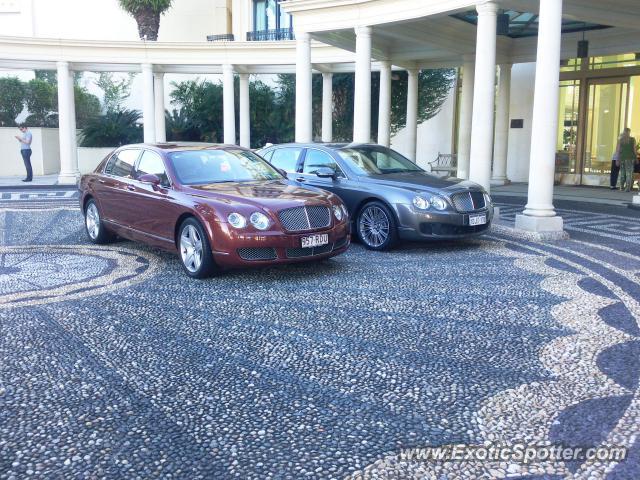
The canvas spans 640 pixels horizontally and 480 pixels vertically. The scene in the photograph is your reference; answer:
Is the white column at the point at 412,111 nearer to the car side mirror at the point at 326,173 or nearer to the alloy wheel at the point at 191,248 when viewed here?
the car side mirror at the point at 326,173

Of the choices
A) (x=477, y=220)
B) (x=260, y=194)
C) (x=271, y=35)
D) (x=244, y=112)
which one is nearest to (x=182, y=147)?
(x=260, y=194)

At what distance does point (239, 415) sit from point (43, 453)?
1.06 meters

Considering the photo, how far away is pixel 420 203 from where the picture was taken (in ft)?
29.2

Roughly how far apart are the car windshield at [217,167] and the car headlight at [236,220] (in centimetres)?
114

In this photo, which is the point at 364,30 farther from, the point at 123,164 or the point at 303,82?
the point at 123,164

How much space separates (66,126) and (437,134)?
13860mm

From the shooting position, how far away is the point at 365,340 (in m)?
5.16

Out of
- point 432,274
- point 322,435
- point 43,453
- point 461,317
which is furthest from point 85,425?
point 432,274

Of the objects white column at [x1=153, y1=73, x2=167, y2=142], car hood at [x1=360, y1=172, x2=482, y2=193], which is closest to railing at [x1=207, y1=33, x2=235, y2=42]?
white column at [x1=153, y1=73, x2=167, y2=142]

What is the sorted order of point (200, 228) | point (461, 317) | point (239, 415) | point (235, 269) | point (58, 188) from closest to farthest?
point (239, 415)
point (461, 317)
point (200, 228)
point (235, 269)
point (58, 188)

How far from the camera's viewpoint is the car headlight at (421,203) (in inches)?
350

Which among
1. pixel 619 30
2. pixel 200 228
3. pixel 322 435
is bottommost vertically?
pixel 322 435

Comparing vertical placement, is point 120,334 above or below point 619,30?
below

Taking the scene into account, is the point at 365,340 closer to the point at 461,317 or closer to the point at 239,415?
the point at 461,317
